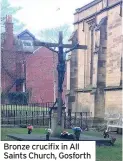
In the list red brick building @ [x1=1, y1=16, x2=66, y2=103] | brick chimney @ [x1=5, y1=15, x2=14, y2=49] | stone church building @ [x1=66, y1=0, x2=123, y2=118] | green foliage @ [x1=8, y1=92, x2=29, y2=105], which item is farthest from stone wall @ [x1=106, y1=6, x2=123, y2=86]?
brick chimney @ [x1=5, y1=15, x2=14, y2=49]

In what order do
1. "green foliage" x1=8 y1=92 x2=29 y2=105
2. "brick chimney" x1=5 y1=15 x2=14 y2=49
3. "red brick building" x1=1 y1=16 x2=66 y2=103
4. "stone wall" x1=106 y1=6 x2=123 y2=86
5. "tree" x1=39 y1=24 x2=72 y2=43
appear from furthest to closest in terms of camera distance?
"tree" x1=39 y1=24 x2=72 y2=43 < "brick chimney" x1=5 y1=15 x2=14 y2=49 < "red brick building" x1=1 y1=16 x2=66 y2=103 < "green foliage" x1=8 y1=92 x2=29 y2=105 < "stone wall" x1=106 y1=6 x2=123 y2=86

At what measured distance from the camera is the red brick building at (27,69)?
36.7m

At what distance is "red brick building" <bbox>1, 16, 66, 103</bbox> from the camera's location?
3666cm

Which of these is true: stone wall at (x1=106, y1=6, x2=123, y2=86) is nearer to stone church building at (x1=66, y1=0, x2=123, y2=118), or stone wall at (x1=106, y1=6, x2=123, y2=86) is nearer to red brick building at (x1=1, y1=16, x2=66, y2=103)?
stone church building at (x1=66, y1=0, x2=123, y2=118)

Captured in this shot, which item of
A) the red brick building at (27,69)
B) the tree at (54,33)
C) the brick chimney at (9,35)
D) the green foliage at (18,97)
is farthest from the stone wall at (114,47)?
the tree at (54,33)

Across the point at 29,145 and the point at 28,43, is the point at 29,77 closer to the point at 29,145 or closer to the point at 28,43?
the point at 28,43

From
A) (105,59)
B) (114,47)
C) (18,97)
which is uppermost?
(114,47)

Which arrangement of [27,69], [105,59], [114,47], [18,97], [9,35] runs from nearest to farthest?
[114,47]
[105,59]
[18,97]
[9,35]
[27,69]

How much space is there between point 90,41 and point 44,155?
20568 mm

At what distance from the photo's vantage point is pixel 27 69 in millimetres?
41000

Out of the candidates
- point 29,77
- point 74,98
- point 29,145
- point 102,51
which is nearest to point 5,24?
point 29,77

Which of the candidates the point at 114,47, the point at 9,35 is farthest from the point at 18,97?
the point at 114,47

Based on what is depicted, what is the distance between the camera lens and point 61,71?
13.3 m

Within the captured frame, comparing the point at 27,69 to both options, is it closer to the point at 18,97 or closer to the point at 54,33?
the point at 18,97
